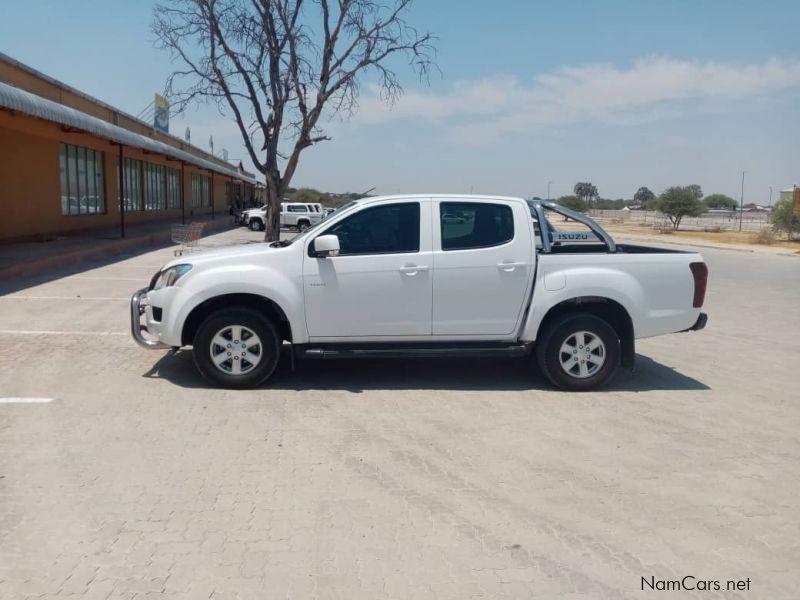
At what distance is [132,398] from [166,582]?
3417mm

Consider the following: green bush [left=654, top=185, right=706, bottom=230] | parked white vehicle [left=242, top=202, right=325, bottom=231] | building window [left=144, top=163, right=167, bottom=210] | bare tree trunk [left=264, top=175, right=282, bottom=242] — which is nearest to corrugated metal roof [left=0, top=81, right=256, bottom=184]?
bare tree trunk [left=264, top=175, right=282, bottom=242]

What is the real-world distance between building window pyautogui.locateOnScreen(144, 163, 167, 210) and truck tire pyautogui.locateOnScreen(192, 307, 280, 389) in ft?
101

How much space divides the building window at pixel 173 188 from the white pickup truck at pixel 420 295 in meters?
36.3

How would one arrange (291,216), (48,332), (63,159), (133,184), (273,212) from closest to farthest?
(48,332) < (63,159) < (273,212) < (133,184) < (291,216)

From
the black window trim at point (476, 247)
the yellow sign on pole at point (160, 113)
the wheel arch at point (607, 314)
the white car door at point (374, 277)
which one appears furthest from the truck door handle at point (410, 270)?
the yellow sign on pole at point (160, 113)

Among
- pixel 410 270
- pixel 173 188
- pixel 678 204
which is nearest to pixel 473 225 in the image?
pixel 410 270

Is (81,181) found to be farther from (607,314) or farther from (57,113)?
(607,314)

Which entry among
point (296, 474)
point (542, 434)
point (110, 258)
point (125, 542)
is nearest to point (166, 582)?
point (125, 542)

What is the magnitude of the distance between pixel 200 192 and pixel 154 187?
17050mm

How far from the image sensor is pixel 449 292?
7.16 meters

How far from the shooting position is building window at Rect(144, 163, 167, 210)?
118 ft

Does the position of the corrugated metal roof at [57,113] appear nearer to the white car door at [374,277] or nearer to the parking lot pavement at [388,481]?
the parking lot pavement at [388,481]

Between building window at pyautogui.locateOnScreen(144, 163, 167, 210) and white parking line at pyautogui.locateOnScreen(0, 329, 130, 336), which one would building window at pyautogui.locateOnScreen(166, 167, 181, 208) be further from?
white parking line at pyautogui.locateOnScreen(0, 329, 130, 336)

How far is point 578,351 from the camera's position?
7.31 metres
